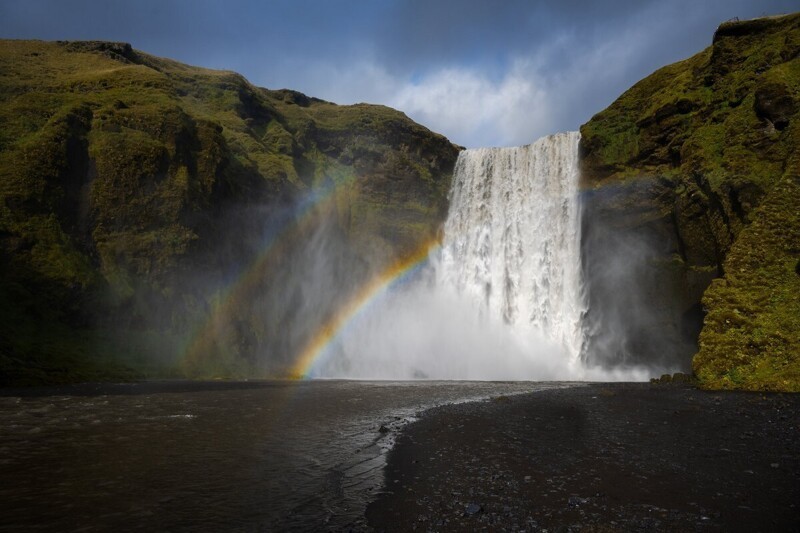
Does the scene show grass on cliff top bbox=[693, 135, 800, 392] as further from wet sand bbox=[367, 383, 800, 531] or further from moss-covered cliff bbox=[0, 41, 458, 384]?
moss-covered cliff bbox=[0, 41, 458, 384]

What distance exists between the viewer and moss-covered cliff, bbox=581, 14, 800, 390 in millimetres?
22578

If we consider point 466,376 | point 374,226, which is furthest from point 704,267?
point 374,226

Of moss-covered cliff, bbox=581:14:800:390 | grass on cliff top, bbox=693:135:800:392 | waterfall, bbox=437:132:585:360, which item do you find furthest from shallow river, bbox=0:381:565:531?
waterfall, bbox=437:132:585:360

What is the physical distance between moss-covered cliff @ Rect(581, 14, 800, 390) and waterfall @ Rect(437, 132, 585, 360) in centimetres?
289

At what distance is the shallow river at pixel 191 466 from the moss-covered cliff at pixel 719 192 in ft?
55.3

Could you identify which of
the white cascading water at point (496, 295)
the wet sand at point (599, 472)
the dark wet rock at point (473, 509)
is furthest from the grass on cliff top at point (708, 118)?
the dark wet rock at point (473, 509)

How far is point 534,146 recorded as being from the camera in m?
54.3

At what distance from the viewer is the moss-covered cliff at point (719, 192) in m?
22.6

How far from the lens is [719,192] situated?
33.3m

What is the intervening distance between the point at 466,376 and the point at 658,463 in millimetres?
38868

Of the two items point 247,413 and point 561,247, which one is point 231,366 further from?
point 561,247

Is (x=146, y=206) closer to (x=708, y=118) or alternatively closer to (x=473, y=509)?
(x=473, y=509)

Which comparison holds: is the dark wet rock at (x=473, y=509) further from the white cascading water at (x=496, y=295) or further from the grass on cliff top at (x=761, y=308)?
the white cascading water at (x=496, y=295)

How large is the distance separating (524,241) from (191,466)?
45900 millimetres
